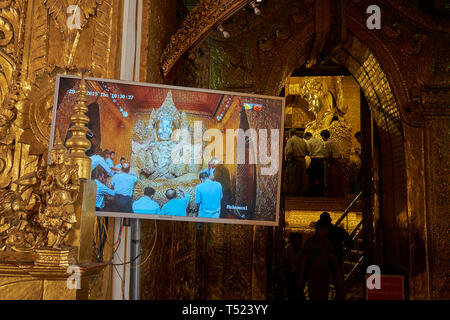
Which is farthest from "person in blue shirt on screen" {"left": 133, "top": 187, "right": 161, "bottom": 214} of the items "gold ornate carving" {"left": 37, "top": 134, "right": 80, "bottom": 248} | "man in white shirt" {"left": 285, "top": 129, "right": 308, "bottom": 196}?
"man in white shirt" {"left": 285, "top": 129, "right": 308, "bottom": 196}

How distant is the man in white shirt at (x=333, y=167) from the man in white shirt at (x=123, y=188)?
22.9 ft

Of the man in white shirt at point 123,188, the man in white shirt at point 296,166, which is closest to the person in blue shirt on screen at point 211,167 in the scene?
the man in white shirt at point 123,188

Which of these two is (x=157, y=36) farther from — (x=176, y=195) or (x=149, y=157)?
(x=176, y=195)

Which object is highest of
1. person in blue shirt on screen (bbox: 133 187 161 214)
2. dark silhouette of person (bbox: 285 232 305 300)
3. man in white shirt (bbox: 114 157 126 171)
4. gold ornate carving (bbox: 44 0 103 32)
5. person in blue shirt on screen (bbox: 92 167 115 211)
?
gold ornate carving (bbox: 44 0 103 32)

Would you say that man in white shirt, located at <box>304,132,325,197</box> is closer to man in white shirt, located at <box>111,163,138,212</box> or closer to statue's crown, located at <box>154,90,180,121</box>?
statue's crown, located at <box>154,90,180,121</box>

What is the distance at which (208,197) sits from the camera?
303cm

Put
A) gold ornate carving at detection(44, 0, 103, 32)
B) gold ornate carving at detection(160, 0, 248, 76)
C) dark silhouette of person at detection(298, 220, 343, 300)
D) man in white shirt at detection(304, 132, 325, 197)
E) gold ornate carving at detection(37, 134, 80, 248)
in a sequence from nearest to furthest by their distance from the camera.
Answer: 1. gold ornate carving at detection(37, 134, 80, 248)
2. gold ornate carving at detection(44, 0, 103, 32)
3. gold ornate carving at detection(160, 0, 248, 76)
4. dark silhouette of person at detection(298, 220, 343, 300)
5. man in white shirt at detection(304, 132, 325, 197)

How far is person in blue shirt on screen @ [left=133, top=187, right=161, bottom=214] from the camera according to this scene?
2932 millimetres

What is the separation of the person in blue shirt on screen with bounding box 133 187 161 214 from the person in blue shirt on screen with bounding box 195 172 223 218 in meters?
0.30

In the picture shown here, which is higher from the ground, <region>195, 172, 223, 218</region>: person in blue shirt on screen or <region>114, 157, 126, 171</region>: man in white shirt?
<region>114, 157, 126, 171</region>: man in white shirt

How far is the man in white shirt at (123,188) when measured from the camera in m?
2.90

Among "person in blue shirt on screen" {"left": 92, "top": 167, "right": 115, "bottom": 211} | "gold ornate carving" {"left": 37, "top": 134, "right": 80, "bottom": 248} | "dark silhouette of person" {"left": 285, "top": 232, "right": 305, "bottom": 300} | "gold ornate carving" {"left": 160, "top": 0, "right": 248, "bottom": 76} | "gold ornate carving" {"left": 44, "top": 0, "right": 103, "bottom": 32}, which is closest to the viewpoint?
"gold ornate carving" {"left": 37, "top": 134, "right": 80, "bottom": 248}

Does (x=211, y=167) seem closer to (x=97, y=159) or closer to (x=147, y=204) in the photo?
(x=147, y=204)
